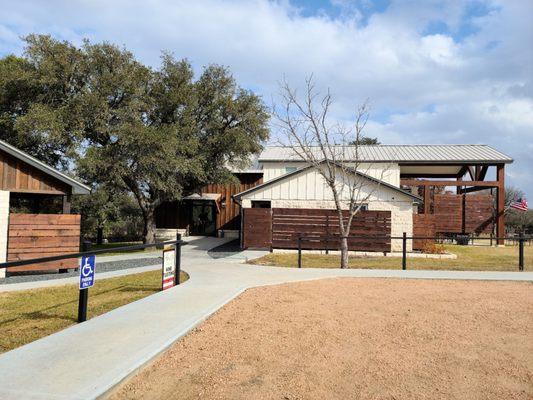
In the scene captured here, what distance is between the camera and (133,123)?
1981cm

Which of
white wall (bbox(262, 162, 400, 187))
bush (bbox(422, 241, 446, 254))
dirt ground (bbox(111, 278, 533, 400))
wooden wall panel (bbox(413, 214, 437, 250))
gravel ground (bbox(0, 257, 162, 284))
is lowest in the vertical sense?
gravel ground (bbox(0, 257, 162, 284))

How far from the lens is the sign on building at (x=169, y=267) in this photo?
30.7ft

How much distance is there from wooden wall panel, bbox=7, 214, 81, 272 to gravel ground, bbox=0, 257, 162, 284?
470 mm

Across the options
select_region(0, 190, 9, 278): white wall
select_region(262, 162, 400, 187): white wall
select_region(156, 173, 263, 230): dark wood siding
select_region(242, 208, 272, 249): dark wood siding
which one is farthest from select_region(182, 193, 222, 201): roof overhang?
select_region(0, 190, 9, 278): white wall

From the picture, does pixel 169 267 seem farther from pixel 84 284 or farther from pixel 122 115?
pixel 122 115

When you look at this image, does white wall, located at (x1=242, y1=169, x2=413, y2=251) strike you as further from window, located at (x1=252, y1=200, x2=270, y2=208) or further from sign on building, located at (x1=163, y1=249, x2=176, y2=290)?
sign on building, located at (x1=163, y1=249, x2=176, y2=290)

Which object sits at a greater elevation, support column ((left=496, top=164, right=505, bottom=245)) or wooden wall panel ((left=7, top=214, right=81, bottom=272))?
support column ((left=496, top=164, right=505, bottom=245))

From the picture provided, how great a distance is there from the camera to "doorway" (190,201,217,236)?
3148 centimetres

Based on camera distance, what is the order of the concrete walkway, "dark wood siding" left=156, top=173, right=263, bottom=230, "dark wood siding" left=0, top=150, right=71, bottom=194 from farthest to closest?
1. "dark wood siding" left=156, top=173, right=263, bottom=230
2. "dark wood siding" left=0, top=150, right=71, bottom=194
3. the concrete walkway

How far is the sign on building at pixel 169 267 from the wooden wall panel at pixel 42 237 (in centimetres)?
578

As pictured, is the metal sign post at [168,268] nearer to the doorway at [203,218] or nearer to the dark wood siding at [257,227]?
the dark wood siding at [257,227]

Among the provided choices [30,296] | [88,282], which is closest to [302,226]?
[30,296]

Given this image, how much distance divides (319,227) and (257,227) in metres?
2.86

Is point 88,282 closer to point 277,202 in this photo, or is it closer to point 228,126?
point 277,202
